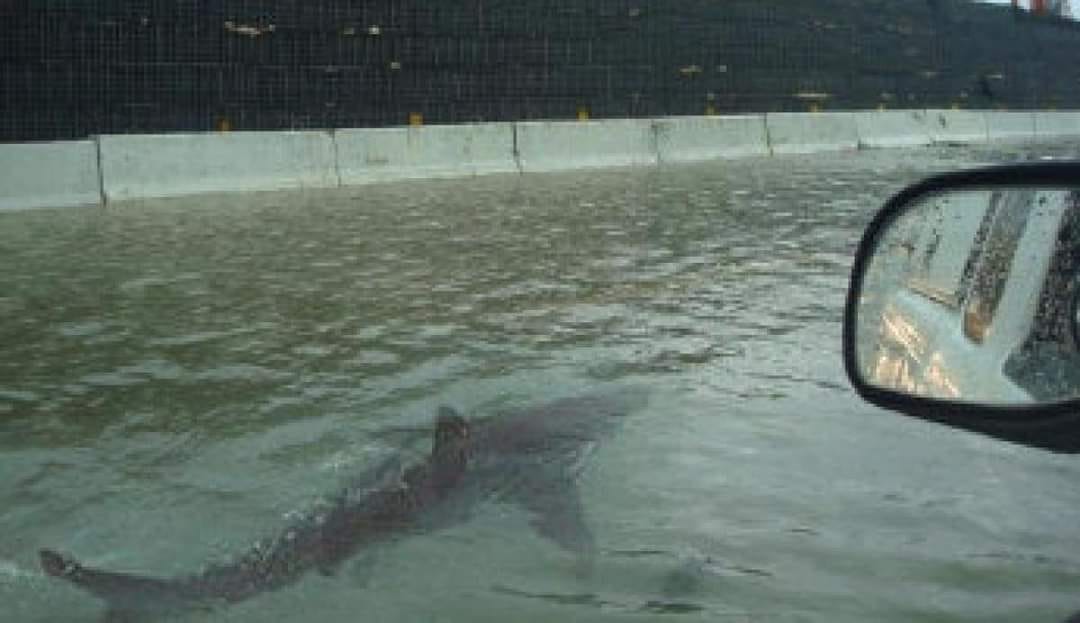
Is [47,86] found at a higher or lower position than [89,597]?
higher

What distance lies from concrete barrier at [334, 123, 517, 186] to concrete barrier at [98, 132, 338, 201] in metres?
0.41

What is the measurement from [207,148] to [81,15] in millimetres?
2477

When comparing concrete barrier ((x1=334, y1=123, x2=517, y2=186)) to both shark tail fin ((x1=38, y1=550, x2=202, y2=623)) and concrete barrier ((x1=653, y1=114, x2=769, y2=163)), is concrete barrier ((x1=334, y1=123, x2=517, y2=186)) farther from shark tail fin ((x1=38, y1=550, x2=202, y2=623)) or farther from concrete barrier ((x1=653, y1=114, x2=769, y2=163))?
shark tail fin ((x1=38, y1=550, x2=202, y2=623))

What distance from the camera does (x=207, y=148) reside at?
19.4 m

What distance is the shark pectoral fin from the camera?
4.49m

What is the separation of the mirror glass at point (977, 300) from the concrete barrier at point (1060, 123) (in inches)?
1723

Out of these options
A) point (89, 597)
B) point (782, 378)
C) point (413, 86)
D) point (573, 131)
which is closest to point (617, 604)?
point (89, 597)

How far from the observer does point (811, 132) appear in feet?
107

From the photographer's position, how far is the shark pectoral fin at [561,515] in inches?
177

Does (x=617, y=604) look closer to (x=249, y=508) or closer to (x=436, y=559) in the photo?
(x=436, y=559)

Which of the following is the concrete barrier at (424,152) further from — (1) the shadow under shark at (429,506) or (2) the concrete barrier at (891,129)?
(1) the shadow under shark at (429,506)

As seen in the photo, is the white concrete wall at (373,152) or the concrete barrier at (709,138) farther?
the concrete barrier at (709,138)

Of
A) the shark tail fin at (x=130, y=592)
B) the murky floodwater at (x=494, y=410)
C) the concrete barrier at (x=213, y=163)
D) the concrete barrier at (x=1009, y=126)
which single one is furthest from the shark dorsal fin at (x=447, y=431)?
the concrete barrier at (x=1009, y=126)

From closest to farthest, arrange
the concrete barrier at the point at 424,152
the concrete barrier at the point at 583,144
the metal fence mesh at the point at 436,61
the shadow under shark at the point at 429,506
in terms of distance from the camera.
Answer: the shadow under shark at the point at 429,506 < the metal fence mesh at the point at 436,61 < the concrete barrier at the point at 424,152 < the concrete barrier at the point at 583,144
